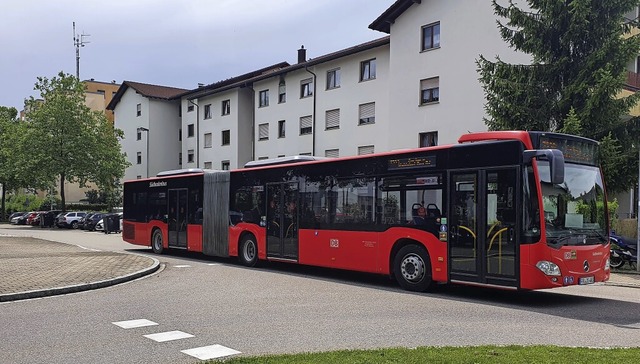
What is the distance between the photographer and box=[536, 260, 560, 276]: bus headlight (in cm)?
998

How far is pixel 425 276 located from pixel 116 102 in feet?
182

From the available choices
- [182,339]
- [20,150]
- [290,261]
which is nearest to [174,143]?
[20,150]

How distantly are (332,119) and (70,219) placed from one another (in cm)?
2493

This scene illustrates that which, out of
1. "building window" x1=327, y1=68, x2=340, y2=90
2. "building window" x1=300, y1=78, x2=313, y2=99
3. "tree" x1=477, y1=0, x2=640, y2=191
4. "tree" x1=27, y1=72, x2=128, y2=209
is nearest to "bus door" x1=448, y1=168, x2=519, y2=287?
"tree" x1=477, y1=0, x2=640, y2=191

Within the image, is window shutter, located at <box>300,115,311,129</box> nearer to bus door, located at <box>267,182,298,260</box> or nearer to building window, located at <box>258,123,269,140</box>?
building window, located at <box>258,123,269,140</box>

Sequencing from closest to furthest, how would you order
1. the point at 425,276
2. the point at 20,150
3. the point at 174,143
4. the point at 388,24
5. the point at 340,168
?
the point at 425,276 → the point at 340,168 → the point at 388,24 → the point at 20,150 → the point at 174,143

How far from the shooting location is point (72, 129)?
164ft

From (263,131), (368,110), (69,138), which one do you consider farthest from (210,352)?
(69,138)

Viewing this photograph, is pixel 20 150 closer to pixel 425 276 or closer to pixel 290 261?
pixel 290 261

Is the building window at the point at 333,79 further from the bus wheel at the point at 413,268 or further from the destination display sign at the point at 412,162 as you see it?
the bus wheel at the point at 413,268

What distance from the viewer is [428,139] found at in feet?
93.7

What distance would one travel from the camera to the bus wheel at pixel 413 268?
11987 mm

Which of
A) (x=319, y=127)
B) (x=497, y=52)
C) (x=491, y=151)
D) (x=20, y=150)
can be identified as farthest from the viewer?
(x=20, y=150)

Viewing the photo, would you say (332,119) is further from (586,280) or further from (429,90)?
(586,280)
